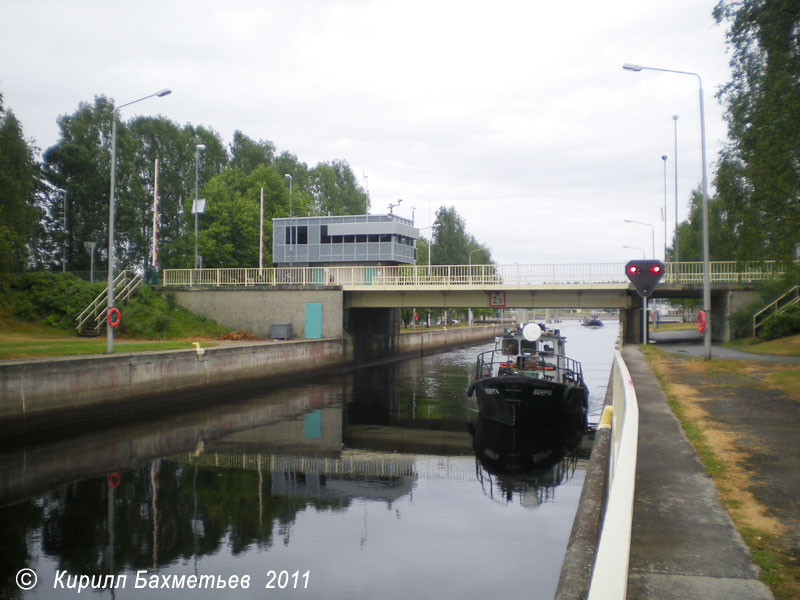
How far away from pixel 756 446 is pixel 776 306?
28395 millimetres

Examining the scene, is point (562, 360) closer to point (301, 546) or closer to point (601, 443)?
point (601, 443)

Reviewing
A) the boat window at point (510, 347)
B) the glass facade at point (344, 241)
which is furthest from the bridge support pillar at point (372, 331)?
the boat window at point (510, 347)

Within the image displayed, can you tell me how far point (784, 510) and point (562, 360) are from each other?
15080mm

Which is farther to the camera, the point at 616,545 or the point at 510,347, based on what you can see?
the point at 510,347

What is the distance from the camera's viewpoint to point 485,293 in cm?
3809

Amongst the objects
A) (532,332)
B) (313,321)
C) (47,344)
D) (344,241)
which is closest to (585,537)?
(532,332)

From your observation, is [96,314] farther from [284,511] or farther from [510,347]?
[284,511]

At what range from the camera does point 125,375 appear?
23016 millimetres

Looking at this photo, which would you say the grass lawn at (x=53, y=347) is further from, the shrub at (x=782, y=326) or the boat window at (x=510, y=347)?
the shrub at (x=782, y=326)

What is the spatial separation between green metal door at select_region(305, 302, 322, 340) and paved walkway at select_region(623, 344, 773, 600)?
30110mm

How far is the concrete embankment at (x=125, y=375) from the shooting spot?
1872 cm

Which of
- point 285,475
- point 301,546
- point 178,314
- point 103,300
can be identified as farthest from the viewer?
point 178,314

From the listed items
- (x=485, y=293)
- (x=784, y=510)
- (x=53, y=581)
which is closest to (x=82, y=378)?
(x=53, y=581)

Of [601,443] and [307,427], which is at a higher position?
[601,443]
